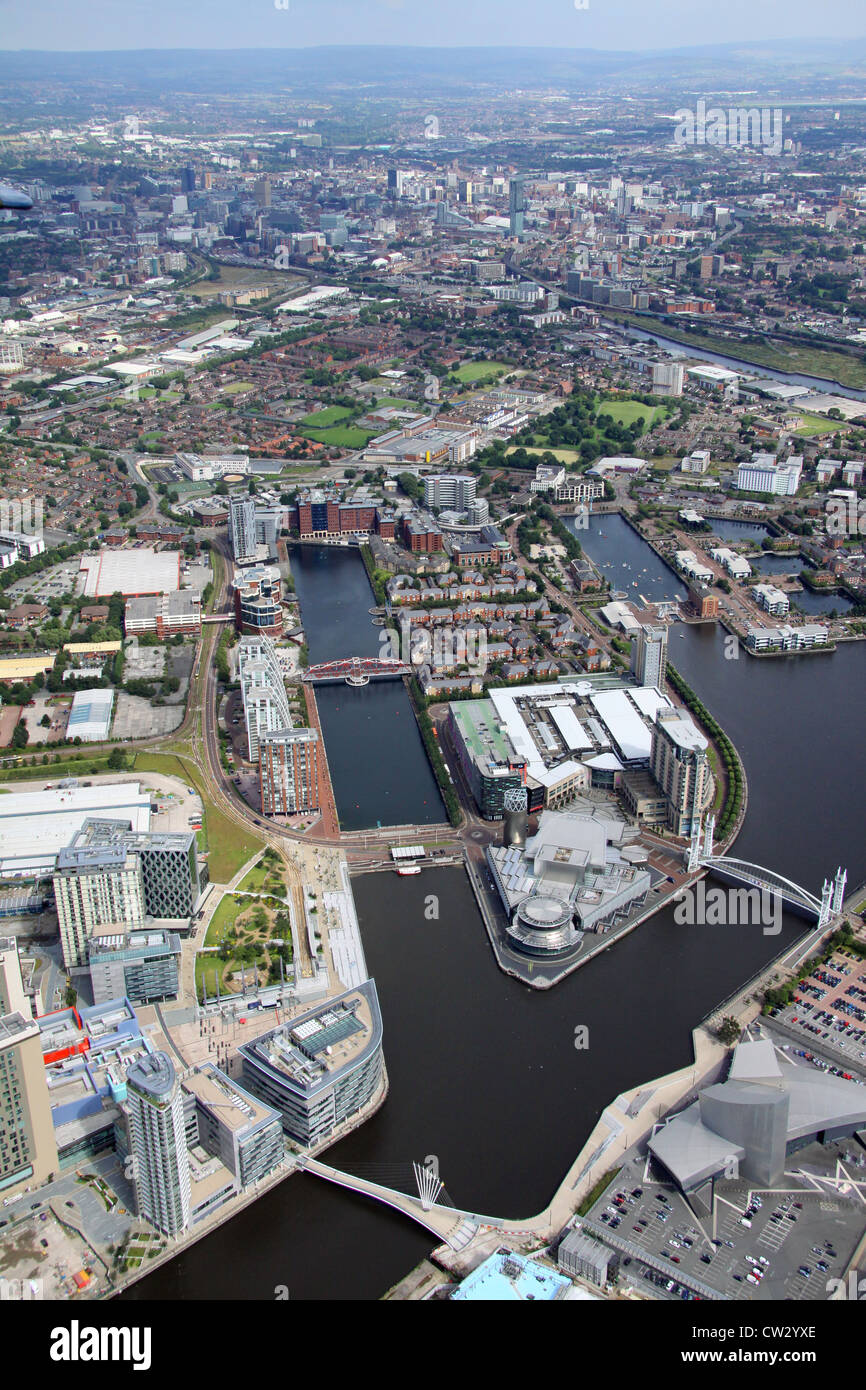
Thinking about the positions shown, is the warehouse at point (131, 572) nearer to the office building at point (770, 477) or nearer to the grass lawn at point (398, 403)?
the grass lawn at point (398, 403)

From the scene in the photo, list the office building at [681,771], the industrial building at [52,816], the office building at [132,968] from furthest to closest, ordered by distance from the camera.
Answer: the office building at [681,771] → the industrial building at [52,816] → the office building at [132,968]

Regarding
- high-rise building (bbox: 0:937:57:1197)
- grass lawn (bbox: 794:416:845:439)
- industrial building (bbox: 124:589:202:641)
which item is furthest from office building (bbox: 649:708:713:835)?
grass lawn (bbox: 794:416:845:439)

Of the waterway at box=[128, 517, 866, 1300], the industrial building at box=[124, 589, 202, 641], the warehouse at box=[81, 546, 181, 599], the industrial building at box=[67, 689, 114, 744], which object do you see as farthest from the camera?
the warehouse at box=[81, 546, 181, 599]

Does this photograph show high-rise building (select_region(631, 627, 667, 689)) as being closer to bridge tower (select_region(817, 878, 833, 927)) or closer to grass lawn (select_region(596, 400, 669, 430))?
bridge tower (select_region(817, 878, 833, 927))

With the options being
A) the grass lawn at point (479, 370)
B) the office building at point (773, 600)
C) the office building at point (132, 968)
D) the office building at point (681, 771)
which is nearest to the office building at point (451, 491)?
the office building at point (773, 600)

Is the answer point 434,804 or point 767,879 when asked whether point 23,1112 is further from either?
point 767,879
